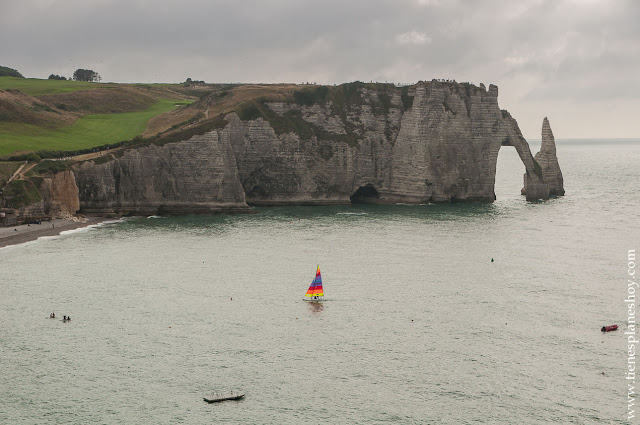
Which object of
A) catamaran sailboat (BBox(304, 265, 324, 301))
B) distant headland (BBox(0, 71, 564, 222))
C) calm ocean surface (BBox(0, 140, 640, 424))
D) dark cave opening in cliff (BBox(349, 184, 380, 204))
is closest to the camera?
calm ocean surface (BBox(0, 140, 640, 424))

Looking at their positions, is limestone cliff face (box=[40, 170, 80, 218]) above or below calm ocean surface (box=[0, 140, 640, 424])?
above

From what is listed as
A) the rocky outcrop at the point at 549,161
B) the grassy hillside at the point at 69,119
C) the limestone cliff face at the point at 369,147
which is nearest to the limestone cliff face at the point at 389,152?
the limestone cliff face at the point at 369,147

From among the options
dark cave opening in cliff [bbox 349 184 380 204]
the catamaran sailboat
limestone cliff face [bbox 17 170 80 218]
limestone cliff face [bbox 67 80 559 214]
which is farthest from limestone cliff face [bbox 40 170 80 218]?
the catamaran sailboat

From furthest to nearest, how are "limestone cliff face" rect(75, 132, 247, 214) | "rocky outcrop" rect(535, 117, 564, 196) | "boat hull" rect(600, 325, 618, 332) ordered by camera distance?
"rocky outcrop" rect(535, 117, 564, 196) → "limestone cliff face" rect(75, 132, 247, 214) → "boat hull" rect(600, 325, 618, 332)

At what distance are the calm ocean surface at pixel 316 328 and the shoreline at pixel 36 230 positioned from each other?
3543 mm

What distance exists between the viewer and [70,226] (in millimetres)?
116562

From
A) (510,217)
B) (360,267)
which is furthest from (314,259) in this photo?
(510,217)

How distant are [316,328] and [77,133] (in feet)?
358

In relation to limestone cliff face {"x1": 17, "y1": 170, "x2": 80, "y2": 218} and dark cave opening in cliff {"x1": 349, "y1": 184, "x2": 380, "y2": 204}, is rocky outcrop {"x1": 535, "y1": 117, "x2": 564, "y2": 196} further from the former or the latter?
limestone cliff face {"x1": 17, "y1": 170, "x2": 80, "y2": 218}

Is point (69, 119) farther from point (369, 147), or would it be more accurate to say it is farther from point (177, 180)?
point (369, 147)

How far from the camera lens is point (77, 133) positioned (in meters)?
154

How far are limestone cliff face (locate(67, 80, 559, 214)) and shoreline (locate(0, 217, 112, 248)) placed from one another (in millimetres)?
27640

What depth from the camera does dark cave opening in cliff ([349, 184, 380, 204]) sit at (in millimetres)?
157212

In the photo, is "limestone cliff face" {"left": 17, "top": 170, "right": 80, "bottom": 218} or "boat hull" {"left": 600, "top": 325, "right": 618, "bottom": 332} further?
"limestone cliff face" {"left": 17, "top": 170, "right": 80, "bottom": 218}
